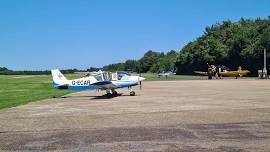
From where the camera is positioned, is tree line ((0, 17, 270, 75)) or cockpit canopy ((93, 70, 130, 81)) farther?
tree line ((0, 17, 270, 75))

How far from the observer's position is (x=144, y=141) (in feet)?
37.1

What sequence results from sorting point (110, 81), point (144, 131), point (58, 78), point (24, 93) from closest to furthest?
point (144, 131), point (110, 81), point (58, 78), point (24, 93)

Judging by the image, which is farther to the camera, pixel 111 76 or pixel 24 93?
pixel 24 93

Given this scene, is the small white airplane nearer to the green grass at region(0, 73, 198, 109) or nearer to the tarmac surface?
the green grass at region(0, 73, 198, 109)

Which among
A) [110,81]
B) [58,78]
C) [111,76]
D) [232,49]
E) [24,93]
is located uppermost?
[232,49]

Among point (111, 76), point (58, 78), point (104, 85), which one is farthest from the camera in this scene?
point (58, 78)

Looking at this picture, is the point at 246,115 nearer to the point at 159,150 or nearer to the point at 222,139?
the point at 222,139

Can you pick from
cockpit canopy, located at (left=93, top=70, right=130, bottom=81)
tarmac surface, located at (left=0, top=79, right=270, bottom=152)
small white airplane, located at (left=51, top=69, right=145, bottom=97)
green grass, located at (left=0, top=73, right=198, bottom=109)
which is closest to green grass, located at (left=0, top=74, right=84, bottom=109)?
green grass, located at (left=0, top=73, right=198, bottom=109)

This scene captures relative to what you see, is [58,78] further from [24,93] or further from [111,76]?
[111,76]

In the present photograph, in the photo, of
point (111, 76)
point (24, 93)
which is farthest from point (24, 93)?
point (111, 76)

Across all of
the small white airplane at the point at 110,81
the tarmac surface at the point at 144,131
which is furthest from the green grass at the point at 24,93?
the tarmac surface at the point at 144,131

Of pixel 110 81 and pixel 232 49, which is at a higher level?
pixel 232 49

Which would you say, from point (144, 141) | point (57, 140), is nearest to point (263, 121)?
point (144, 141)

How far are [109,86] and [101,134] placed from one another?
19.1m
